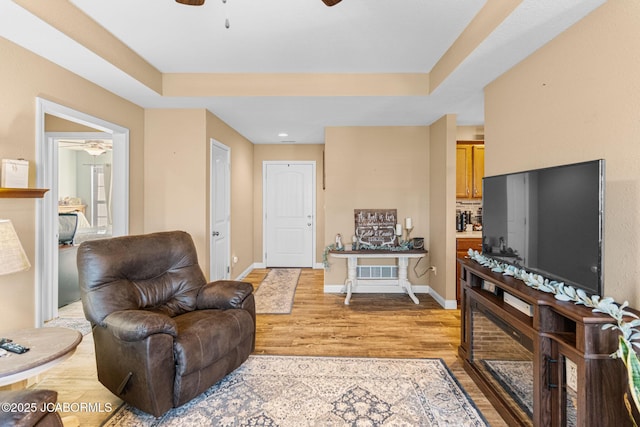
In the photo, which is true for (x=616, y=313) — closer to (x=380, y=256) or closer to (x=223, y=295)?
(x=223, y=295)

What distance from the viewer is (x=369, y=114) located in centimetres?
378

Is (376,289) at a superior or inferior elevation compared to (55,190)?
inferior

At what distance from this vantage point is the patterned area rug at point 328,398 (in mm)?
1878

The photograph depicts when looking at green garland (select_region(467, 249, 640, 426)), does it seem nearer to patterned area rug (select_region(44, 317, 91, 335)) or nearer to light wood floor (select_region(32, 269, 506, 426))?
light wood floor (select_region(32, 269, 506, 426))

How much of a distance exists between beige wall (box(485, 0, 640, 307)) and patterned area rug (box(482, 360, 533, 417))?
619 millimetres

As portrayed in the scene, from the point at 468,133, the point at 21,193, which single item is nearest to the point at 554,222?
the point at 468,133

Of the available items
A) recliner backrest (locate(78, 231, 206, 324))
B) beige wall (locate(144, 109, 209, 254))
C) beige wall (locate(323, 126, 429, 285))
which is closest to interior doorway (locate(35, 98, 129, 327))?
beige wall (locate(144, 109, 209, 254))

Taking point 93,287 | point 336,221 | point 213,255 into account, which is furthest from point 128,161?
point 336,221

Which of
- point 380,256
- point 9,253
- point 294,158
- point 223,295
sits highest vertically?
point 294,158

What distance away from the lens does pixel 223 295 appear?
2.46m

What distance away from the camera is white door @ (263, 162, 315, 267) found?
234 inches

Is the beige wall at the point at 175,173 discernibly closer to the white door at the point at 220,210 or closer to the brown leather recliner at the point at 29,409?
the white door at the point at 220,210

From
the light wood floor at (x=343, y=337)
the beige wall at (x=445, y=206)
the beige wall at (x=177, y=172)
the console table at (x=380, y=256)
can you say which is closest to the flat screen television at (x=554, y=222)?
the light wood floor at (x=343, y=337)

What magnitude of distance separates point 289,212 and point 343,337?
3.31 metres
